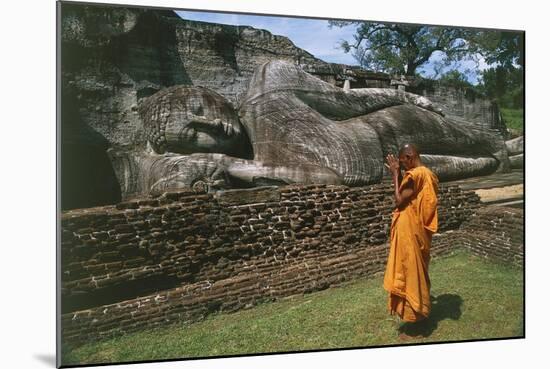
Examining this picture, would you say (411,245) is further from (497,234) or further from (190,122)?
(190,122)

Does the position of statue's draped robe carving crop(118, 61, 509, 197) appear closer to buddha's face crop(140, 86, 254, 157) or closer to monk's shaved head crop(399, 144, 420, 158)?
buddha's face crop(140, 86, 254, 157)

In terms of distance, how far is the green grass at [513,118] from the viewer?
700 cm

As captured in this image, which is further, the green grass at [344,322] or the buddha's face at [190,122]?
the buddha's face at [190,122]

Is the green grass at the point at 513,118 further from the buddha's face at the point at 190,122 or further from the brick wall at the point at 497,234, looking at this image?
the buddha's face at the point at 190,122

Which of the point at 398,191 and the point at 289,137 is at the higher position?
the point at 289,137

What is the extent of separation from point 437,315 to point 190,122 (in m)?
2.80

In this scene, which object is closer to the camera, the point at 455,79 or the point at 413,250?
the point at 413,250

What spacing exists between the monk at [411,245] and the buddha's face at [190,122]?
148cm

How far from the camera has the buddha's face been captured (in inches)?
238

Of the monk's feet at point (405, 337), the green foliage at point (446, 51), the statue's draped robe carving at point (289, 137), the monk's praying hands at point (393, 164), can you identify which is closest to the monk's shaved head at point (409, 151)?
the monk's praying hands at point (393, 164)

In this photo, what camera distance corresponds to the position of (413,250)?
5.95 meters

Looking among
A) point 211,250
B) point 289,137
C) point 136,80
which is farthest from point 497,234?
point 136,80

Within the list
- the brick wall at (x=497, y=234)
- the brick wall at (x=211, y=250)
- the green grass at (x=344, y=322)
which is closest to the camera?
the brick wall at (x=211, y=250)

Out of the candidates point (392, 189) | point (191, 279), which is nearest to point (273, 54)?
point (392, 189)
